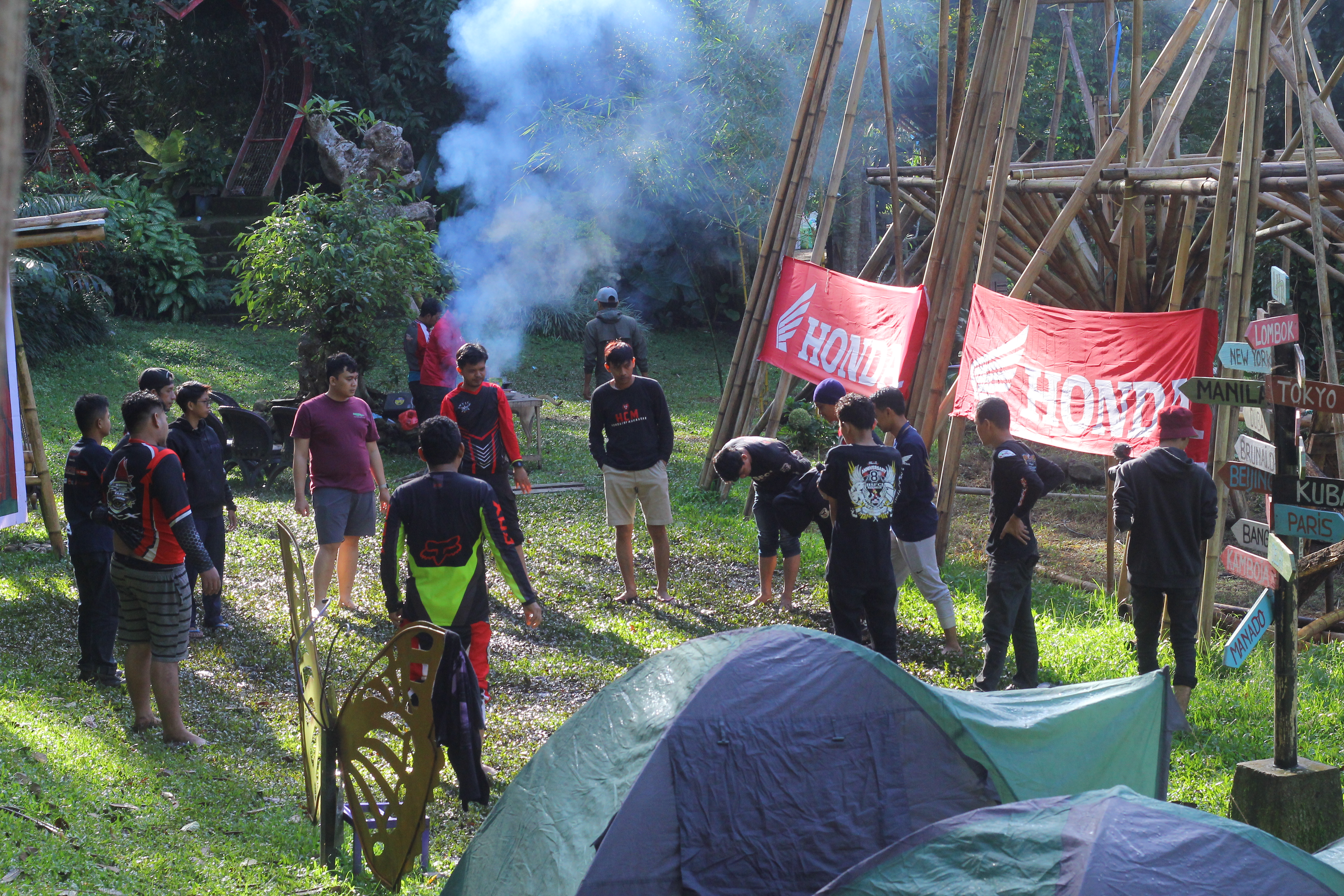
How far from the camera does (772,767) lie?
3658mm

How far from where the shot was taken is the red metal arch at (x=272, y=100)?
785 inches

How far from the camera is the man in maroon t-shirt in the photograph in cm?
676

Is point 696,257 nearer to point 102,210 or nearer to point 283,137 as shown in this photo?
point 283,137

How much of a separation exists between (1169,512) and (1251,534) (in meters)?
1.00

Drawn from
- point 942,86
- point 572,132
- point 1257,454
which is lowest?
point 1257,454

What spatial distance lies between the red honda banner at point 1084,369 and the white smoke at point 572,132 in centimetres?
846

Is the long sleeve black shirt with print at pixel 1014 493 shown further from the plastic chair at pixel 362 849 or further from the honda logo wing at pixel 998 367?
the plastic chair at pixel 362 849

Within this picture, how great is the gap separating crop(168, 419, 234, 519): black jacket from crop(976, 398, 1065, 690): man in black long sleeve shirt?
4.41m

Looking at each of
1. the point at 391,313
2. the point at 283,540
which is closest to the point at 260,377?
the point at 391,313

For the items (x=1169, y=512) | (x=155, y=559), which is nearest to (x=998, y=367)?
(x=1169, y=512)

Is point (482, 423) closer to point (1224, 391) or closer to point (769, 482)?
point (769, 482)

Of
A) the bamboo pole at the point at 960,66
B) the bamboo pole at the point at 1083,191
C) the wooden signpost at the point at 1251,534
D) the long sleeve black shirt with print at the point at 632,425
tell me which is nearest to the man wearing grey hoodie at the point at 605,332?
the bamboo pole at the point at 960,66

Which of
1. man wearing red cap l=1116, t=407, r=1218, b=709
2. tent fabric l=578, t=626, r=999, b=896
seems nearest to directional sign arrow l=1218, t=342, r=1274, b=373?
man wearing red cap l=1116, t=407, r=1218, b=709

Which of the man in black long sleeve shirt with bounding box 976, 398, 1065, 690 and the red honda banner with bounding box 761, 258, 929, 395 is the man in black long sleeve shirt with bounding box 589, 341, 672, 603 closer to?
the red honda banner with bounding box 761, 258, 929, 395
